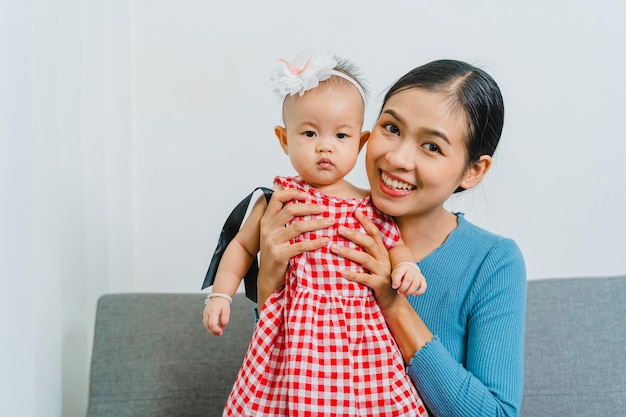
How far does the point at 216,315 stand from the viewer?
5.02 ft

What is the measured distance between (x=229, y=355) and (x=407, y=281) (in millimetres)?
835

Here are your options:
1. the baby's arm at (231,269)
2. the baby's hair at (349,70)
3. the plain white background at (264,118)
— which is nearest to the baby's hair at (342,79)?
the baby's hair at (349,70)

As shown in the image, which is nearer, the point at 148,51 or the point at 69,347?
the point at 69,347

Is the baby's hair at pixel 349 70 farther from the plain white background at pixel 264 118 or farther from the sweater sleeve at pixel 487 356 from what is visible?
the plain white background at pixel 264 118

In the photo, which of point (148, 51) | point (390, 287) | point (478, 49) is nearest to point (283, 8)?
point (148, 51)

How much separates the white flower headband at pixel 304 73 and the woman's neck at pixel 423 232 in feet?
1.08

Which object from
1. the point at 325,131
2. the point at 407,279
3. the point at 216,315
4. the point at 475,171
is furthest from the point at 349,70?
the point at 216,315

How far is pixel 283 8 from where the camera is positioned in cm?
262

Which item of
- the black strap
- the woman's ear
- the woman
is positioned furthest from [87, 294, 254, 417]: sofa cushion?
the woman's ear

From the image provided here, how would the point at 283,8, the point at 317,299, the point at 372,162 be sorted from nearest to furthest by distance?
the point at 317,299 < the point at 372,162 < the point at 283,8

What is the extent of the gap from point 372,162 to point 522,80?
1318mm

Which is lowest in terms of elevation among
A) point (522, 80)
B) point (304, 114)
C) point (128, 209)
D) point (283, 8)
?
point (128, 209)

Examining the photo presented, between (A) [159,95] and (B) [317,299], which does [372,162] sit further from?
(A) [159,95]

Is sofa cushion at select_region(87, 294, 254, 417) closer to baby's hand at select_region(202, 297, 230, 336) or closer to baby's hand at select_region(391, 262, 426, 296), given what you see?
baby's hand at select_region(202, 297, 230, 336)
